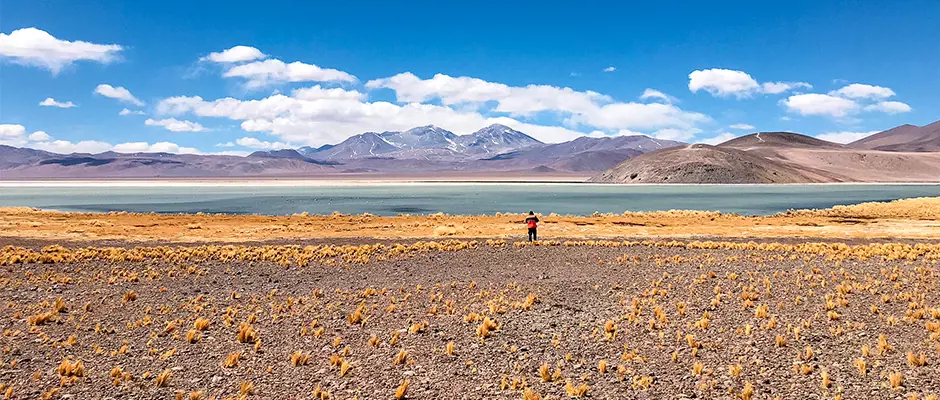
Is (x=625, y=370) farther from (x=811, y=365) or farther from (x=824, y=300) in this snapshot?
(x=824, y=300)

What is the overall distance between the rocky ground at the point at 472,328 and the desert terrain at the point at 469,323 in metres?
0.07

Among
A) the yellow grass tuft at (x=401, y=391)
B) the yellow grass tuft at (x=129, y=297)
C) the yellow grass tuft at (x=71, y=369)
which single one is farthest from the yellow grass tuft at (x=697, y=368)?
the yellow grass tuft at (x=129, y=297)

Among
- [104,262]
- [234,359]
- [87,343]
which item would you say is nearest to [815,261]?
[234,359]

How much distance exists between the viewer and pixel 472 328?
17422mm

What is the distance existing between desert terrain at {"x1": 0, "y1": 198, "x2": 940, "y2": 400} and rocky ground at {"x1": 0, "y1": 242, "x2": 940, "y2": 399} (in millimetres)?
67

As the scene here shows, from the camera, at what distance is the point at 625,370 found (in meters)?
14.2

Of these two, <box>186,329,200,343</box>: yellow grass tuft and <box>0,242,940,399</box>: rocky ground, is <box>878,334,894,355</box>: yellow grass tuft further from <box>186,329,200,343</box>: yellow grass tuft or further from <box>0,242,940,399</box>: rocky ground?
<box>186,329,200,343</box>: yellow grass tuft

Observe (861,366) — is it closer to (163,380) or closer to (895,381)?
(895,381)

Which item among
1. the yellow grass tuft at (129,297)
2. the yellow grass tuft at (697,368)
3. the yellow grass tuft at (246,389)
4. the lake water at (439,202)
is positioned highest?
the lake water at (439,202)

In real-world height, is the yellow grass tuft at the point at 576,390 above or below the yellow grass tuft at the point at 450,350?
below

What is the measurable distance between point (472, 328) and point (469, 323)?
0.48 meters

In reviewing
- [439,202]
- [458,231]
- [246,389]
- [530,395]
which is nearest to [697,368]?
[530,395]

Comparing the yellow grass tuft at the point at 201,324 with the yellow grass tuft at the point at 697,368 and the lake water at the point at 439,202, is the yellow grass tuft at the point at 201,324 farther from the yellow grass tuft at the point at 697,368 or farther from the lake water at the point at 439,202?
the lake water at the point at 439,202

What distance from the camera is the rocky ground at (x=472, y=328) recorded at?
44.6 ft
